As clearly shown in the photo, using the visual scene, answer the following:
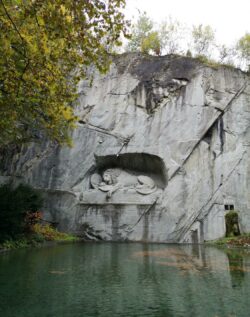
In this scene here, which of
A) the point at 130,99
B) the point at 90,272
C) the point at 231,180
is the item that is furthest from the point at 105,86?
the point at 90,272

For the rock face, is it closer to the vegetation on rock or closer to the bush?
the vegetation on rock

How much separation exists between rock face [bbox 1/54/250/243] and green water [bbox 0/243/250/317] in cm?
752

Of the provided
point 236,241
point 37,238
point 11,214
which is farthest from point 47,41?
point 236,241

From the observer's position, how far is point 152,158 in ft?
56.9

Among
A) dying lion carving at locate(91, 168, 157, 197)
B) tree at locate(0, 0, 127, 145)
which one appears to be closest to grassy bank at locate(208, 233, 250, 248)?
dying lion carving at locate(91, 168, 157, 197)

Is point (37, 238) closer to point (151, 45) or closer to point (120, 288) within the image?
point (120, 288)

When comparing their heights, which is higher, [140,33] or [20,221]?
[140,33]

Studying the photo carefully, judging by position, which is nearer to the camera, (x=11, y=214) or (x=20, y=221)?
(x=11, y=214)

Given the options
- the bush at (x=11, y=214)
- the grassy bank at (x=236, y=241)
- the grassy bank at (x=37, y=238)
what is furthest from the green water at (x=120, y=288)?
the grassy bank at (x=236, y=241)

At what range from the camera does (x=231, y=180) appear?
16.9 metres

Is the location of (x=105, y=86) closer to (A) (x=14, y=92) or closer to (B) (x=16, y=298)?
(A) (x=14, y=92)

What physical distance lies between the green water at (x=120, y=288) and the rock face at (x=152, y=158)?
7516 millimetres

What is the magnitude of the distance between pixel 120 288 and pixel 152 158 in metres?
12.0

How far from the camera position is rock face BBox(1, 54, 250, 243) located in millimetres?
16094
